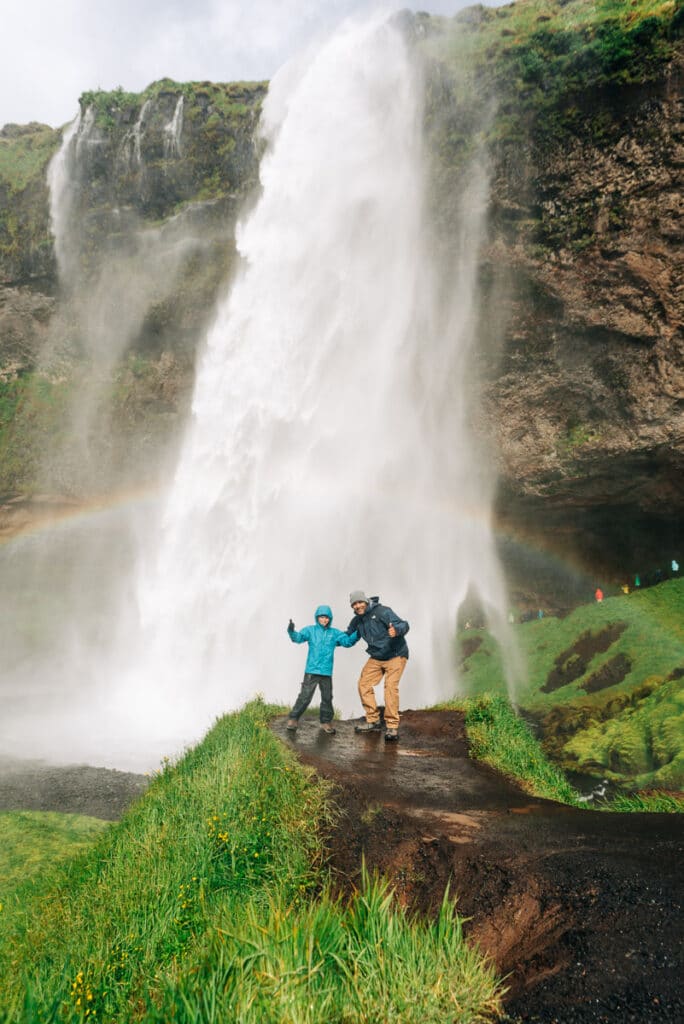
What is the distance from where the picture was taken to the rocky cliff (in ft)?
59.7

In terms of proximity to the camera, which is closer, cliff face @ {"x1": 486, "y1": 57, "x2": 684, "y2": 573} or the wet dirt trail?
the wet dirt trail

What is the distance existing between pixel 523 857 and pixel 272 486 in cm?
1936

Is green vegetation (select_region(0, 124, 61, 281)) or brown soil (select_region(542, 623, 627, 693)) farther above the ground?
green vegetation (select_region(0, 124, 61, 281))

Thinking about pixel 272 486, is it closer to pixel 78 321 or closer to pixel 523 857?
pixel 78 321

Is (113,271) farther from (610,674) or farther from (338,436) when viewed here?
(610,674)

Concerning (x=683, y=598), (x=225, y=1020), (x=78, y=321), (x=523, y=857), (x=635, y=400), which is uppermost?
(x=78, y=321)

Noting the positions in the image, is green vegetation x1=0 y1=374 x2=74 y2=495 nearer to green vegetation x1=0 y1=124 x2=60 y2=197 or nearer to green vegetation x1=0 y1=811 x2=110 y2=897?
green vegetation x1=0 y1=124 x2=60 y2=197

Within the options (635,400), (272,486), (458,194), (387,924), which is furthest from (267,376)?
(387,924)

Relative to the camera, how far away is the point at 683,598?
19.8 meters

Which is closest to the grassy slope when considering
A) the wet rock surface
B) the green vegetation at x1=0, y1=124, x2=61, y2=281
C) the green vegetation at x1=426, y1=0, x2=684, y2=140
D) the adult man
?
the adult man

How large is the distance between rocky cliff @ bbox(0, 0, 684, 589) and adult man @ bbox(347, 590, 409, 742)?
14.7 metres

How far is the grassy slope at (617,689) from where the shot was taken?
13.0 metres

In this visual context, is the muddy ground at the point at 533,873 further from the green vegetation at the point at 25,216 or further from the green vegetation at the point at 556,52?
the green vegetation at the point at 25,216

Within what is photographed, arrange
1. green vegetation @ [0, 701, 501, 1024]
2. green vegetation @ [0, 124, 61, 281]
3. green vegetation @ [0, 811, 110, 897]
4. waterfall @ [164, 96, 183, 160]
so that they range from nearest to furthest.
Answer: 1. green vegetation @ [0, 701, 501, 1024]
2. green vegetation @ [0, 811, 110, 897]
3. waterfall @ [164, 96, 183, 160]
4. green vegetation @ [0, 124, 61, 281]
